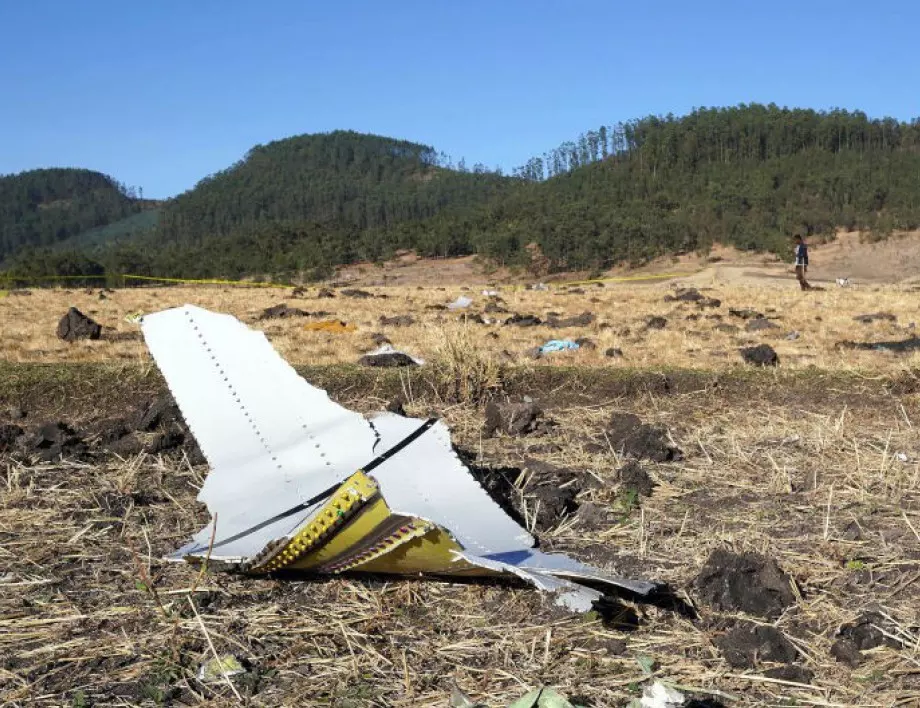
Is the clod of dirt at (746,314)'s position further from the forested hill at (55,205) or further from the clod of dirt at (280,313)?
the forested hill at (55,205)

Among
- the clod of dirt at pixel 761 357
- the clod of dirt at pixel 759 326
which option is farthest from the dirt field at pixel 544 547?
the clod of dirt at pixel 759 326

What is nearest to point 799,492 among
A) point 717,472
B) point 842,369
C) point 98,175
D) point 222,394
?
point 717,472

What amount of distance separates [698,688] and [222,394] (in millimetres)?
2535

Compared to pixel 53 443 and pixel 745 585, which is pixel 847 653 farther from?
pixel 53 443

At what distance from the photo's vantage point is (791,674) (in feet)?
8.20

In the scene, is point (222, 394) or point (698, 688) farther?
point (222, 394)

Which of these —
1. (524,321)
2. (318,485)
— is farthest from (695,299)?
(318,485)

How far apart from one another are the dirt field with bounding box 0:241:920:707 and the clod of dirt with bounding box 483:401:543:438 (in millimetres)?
76

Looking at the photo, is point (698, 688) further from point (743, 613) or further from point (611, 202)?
point (611, 202)

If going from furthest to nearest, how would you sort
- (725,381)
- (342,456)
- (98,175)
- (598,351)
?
1. (98,175)
2. (598,351)
3. (725,381)
4. (342,456)

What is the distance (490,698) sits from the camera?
2.39m

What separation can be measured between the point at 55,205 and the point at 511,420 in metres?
152

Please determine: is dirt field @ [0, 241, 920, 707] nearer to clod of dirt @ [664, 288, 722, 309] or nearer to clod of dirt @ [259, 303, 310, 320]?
clod of dirt @ [259, 303, 310, 320]

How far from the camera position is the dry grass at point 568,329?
27.2 ft
